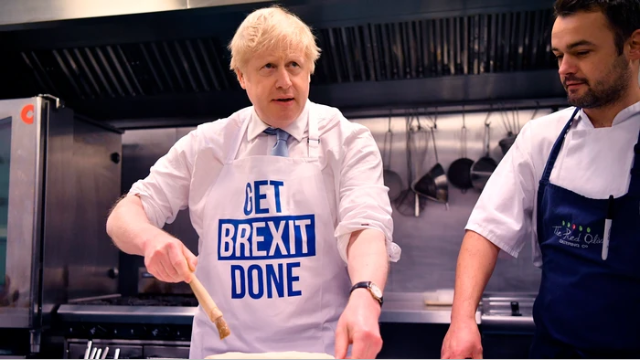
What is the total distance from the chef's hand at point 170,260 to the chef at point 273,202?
0.61ft

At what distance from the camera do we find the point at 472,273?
1.48 m

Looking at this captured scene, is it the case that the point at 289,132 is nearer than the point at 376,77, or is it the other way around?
the point at 289,132

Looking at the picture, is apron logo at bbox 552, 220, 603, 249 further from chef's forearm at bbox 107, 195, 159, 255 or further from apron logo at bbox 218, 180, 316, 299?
chef's forearm at bbox 107, 195, 159, 255

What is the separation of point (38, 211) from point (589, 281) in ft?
7.92

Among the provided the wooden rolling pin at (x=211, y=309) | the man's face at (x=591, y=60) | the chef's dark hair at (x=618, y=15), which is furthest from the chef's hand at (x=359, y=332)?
the chef's dark hair at (x=618, y=15)

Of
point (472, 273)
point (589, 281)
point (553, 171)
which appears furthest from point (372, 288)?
point (553, 171)

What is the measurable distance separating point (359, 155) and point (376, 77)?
161 cm

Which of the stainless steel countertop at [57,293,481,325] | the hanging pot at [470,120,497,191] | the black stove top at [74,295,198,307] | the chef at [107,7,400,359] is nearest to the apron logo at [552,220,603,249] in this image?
the chef at [107,7,400,359]

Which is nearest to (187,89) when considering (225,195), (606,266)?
(225,195)

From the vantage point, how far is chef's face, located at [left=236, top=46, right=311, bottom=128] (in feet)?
4.93

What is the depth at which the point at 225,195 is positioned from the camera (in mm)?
1640

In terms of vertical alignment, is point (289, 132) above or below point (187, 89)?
below

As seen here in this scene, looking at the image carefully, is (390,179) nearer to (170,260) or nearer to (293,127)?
(293,127)

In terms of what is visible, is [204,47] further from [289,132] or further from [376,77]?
[289,132]
